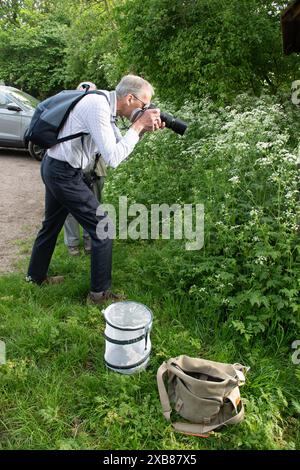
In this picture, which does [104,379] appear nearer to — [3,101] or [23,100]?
[3,101]

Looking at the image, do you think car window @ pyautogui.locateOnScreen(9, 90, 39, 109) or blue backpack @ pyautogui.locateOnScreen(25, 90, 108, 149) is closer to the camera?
blue backpack @ pyautogui.locateOnScreen(25, 90, 108, 149)

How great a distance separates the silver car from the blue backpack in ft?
20.1

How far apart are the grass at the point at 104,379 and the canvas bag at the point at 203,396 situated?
0.22ft

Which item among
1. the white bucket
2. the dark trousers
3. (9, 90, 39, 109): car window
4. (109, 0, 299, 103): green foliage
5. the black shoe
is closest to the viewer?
the white bucket

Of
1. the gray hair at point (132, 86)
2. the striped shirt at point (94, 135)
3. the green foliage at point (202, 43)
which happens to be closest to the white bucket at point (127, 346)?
the striped shirt at point (94, 135)

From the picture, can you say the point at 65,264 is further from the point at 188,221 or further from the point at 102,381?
the point at 102,381

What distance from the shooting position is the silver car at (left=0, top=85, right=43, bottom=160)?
921 cm

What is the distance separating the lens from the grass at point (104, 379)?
2309 millimetres

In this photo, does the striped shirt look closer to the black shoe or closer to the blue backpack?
the blue backpack

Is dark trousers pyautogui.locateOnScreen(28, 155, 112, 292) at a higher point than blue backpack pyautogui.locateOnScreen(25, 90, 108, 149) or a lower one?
lower

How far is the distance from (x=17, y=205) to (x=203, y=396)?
196 inches

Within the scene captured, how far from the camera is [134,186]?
17.3ft

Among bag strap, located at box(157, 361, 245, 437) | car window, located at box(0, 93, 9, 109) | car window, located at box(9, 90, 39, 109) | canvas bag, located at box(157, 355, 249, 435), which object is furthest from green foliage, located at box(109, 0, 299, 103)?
bag strap, located at box(157, 361, 245, 437)

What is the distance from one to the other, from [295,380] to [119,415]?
3.93 feet
